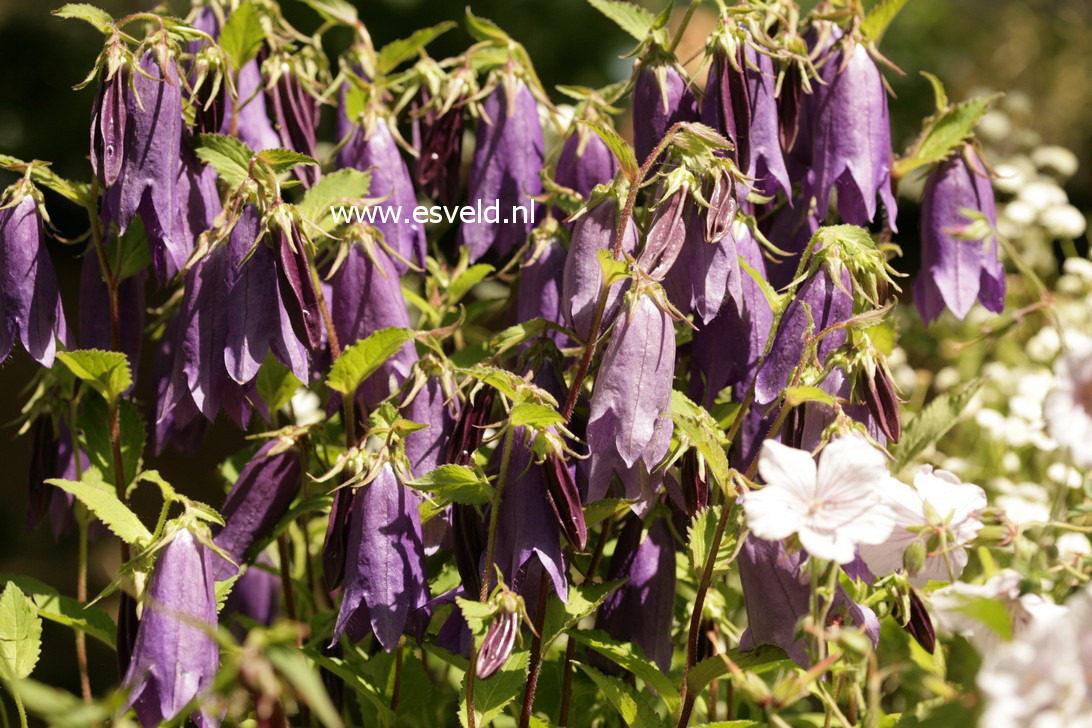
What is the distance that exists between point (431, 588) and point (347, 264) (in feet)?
1.05

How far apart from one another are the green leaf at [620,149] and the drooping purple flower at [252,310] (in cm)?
30

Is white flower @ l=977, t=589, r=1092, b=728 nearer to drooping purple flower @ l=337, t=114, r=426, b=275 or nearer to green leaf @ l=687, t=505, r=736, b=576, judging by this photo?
green leaf @ l=687, t=505, r=736, b=576

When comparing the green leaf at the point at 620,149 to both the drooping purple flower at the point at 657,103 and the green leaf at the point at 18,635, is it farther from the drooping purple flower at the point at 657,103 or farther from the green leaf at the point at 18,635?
the green leaf at the point at 18,635

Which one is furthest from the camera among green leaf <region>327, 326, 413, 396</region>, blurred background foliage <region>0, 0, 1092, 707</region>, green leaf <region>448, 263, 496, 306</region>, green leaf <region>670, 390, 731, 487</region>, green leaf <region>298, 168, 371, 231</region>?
blurred background foliage <region>0, 0, 1092, 707</region>

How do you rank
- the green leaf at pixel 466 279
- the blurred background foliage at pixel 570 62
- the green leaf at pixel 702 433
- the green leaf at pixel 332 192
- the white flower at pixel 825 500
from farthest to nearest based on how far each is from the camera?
the blurred background foliage at pixel 570 62, the green leaf at pixel 466 279, the green leaf at pixel 332 192, the green leaf at pixel 702 433, the white flower at pixel 825 500

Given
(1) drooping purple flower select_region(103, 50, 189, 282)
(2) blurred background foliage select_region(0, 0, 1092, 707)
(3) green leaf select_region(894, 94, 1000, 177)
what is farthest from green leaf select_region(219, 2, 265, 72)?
(2) blurred background foliage select_region(0, 0, 1092, 707)

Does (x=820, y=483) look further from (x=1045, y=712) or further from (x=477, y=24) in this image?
(x=477, y=24)

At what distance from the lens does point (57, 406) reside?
1109 millimetres

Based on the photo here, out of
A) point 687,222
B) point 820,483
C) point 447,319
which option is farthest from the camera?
point 447,319

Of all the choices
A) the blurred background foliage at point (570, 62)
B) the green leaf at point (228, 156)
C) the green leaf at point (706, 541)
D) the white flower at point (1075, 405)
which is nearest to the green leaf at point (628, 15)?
the green leaf at point (228, 156)

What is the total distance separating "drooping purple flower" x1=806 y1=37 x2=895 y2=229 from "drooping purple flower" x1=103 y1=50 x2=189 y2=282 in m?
0.60

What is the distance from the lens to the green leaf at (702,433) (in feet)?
2.56

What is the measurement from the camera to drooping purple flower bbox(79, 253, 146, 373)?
3.53 ft

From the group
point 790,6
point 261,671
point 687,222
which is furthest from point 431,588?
point 790,6
